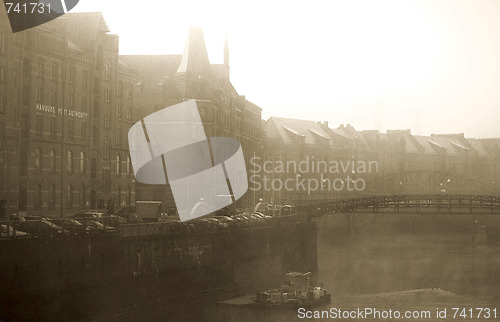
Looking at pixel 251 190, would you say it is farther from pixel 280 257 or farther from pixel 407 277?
pixel 407 277

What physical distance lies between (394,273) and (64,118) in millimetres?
19292

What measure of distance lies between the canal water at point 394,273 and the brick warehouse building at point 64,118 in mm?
12481

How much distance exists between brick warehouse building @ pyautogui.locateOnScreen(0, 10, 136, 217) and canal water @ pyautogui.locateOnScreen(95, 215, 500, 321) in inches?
491

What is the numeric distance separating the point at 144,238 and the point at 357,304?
880cm

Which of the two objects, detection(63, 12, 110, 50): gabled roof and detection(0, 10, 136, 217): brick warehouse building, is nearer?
detection(0, 10, 136, 217): brick warehouse building

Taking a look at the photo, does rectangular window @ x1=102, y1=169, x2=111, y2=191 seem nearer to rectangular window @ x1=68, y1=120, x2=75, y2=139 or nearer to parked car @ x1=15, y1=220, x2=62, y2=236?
rectangular window @ x1=68, y1=120, x2=75, y2=139

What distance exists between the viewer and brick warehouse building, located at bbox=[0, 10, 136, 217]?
120 feet

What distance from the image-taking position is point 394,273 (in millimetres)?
40375

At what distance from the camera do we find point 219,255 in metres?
35.0

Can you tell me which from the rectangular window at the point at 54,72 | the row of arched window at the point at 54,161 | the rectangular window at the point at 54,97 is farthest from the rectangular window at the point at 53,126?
the rectangular window at the point at 54,72

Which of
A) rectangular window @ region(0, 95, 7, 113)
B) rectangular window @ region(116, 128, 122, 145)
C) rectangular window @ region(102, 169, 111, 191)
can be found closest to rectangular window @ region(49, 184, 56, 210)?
rectangular window @ region(102, 169, 111, 191)

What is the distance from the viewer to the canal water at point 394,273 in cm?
2806

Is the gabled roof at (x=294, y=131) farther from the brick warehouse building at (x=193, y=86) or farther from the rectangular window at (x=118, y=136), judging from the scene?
the rectangular window at (x=118, y=136)

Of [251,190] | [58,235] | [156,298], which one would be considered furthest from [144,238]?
[251,190]
